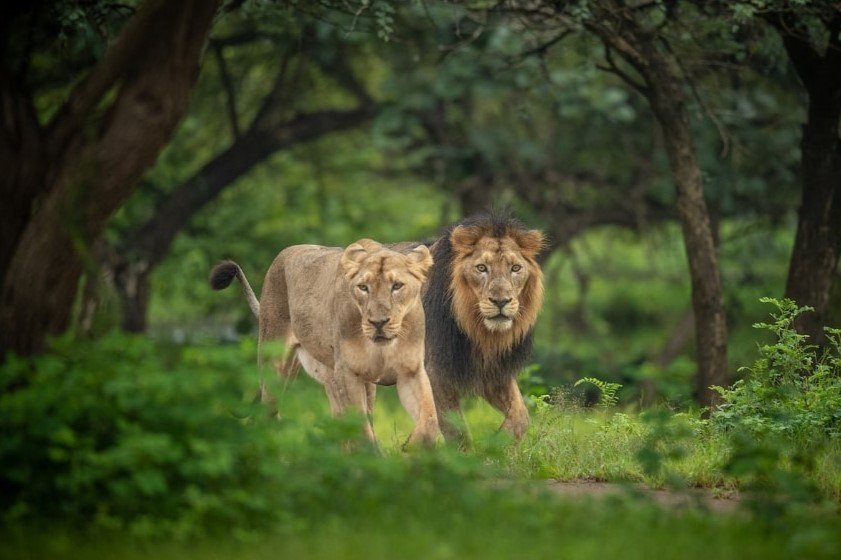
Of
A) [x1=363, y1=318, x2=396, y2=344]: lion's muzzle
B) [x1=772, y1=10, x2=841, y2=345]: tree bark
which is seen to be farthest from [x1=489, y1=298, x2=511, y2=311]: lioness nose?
[x1=772, y1=10, x2=841, y2=345]: tree bark

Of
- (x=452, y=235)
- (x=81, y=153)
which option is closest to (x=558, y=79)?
(x=452, y=235)

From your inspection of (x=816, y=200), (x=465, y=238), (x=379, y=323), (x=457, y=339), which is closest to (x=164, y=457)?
(x=379, y=323)

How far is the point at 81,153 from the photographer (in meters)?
6.05

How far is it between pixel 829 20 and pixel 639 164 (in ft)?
22.5

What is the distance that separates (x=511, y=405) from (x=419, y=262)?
4.66 feet

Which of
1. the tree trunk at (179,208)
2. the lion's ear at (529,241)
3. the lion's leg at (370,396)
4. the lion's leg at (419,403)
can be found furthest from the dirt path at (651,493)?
the tree trunk at (179,208)

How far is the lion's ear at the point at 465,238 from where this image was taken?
8.48m

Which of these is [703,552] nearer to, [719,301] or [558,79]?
[719,301]

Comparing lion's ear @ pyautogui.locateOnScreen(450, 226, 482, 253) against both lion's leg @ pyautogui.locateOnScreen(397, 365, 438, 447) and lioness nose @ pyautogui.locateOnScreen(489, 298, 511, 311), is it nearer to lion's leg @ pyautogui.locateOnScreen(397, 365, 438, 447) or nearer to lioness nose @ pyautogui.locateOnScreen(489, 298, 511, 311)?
lioness nose @ pyautogui.locateOnScreen(489, 298, 511, 311)

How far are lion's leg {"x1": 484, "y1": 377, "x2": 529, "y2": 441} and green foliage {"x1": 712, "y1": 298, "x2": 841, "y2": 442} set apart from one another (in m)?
1.10

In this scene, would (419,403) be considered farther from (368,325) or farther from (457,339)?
(457,339)

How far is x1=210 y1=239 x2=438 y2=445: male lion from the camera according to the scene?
7219 mm

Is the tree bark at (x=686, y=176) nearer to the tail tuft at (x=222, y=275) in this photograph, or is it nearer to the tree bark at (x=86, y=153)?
the tail tuft at (x=222, y=275)

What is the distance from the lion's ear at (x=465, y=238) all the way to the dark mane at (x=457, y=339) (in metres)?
0.05
